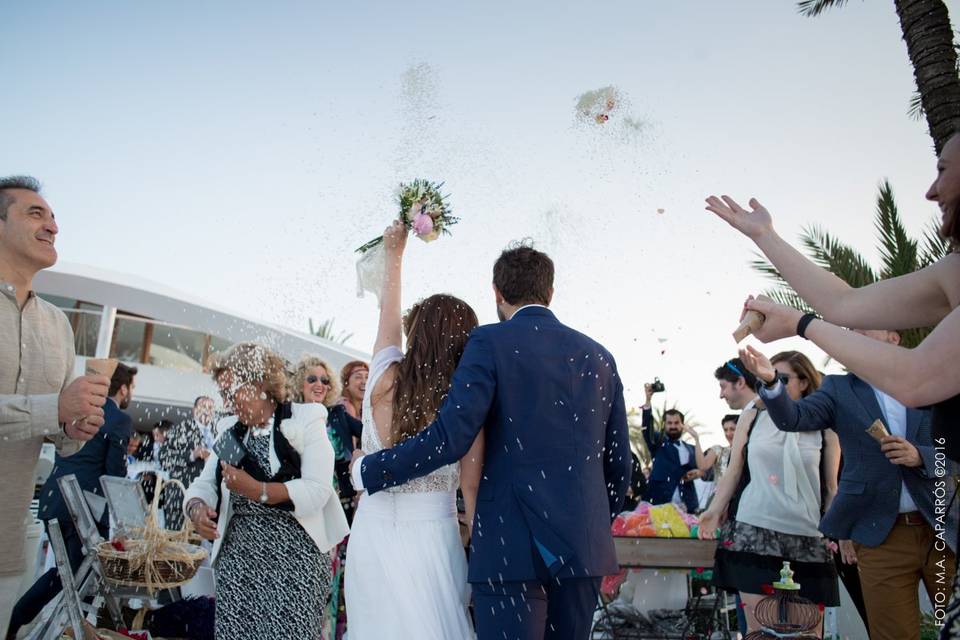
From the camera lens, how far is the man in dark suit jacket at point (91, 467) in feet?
20.2

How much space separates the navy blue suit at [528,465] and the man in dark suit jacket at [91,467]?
4.12 meters

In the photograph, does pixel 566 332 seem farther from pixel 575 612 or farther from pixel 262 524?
pixel 262 524

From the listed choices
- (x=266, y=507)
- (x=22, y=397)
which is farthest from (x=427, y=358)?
(x=22, y=397)

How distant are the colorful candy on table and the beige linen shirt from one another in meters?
4.20

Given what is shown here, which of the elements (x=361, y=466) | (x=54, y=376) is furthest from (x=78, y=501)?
(x=361, y=466)

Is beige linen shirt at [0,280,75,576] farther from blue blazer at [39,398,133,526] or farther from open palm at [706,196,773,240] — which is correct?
blue blazer at [39,398,133,526]

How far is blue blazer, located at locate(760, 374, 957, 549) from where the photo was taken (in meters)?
4.23

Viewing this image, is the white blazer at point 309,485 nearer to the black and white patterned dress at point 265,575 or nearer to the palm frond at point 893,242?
the black and white patterned dress at point 265,575

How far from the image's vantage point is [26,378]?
3158mm

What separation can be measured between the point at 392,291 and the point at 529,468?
1078 millimetres

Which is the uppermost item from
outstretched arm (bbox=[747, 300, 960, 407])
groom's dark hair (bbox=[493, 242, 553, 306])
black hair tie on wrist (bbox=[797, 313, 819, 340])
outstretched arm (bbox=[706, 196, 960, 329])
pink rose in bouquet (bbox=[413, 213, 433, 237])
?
pink rose in bouquet (bbox=[413, 213, 433, 237])

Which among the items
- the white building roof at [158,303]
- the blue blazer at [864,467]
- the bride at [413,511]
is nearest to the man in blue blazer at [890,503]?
the blue blazer at [864,467]

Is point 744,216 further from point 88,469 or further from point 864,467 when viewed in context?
point 88,469

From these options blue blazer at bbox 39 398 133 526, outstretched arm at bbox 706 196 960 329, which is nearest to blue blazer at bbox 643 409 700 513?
blue blazer at bbox 39 398 133 526
